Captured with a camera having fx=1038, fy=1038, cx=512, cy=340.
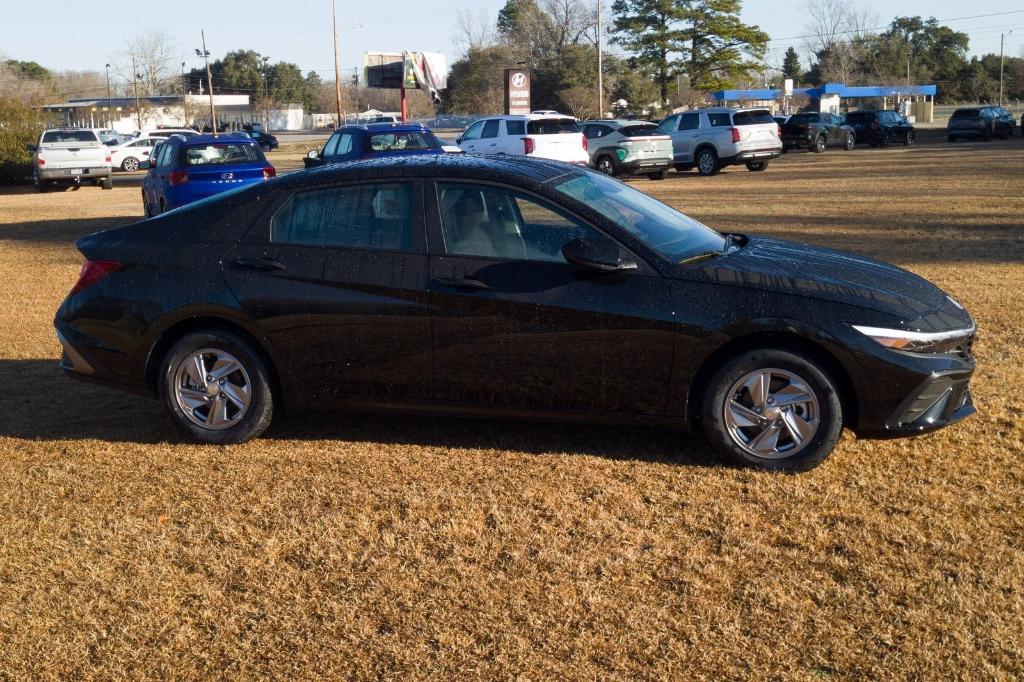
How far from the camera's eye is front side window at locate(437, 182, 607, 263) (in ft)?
17.5

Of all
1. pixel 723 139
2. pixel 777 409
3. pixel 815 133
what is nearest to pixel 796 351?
pixel 777 409

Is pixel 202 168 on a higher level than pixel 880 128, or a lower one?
lower

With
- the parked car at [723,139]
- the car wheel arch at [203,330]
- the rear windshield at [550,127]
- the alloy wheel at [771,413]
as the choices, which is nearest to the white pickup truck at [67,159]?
the rear windshield at [550,127]

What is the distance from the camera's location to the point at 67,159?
99.3ft

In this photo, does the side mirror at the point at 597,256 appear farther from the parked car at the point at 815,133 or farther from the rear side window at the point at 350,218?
the parked car at the point at 815,133

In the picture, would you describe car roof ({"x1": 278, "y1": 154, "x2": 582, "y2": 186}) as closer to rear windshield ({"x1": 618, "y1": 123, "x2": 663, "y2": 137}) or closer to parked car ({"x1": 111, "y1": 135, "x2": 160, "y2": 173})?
rear windshield ({"x1": 618, "y1": 123, "x2": 663, "y2": 137})

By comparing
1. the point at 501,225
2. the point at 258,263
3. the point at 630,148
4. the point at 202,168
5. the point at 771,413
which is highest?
the point at 630,148

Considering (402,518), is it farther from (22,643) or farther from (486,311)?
(22,643)

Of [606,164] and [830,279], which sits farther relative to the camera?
[606,164]

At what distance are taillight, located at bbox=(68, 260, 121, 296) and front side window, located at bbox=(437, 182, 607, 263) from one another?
1963 mm

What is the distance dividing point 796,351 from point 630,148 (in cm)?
2332

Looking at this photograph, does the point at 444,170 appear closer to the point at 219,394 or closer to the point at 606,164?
the point at 219,394

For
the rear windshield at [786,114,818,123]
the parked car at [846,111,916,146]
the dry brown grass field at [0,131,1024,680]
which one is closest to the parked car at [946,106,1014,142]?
the parked car at [846,111,916,146]

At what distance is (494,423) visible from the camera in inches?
241
